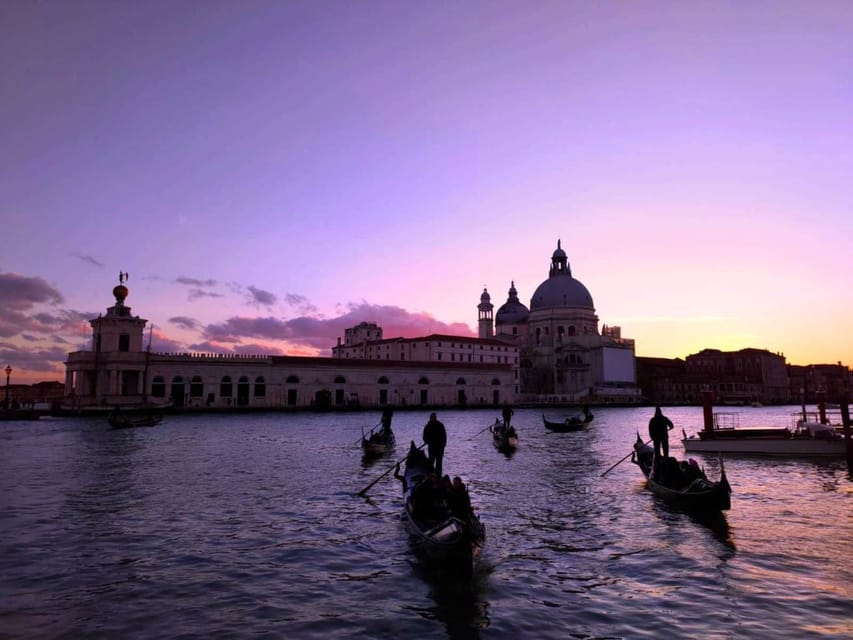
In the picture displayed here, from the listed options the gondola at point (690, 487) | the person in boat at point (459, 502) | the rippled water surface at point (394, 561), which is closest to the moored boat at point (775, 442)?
the rippled water surface at point (394, 561)

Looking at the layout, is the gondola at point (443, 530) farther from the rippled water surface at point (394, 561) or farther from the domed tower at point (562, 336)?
the domed tower at point (562, 336)

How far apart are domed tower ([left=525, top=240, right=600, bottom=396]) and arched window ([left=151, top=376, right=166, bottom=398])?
68.3m

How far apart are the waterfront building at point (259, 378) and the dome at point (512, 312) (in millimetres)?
30889

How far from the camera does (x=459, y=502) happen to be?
9859 mm

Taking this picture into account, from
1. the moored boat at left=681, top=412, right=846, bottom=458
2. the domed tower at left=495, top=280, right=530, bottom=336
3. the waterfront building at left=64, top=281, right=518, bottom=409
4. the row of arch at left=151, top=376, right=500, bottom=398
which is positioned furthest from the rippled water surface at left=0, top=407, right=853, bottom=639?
the domed tower at left=495, top=280, right=530, bottom=336

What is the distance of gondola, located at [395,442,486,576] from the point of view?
8.99m

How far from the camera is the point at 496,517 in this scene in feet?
42.9

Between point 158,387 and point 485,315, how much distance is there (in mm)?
74646

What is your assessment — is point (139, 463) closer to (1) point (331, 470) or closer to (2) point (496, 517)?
(1) point (331, 470)

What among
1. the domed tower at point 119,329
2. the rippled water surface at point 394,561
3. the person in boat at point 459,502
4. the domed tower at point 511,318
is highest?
the domed tower at point 511,318

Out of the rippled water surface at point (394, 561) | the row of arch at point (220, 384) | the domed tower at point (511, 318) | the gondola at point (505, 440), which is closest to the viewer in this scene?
the rippled water surface at point (394, 561)

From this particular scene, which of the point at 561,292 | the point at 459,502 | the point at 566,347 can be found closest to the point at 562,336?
the point at 566,347

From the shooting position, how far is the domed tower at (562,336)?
112812 millimetres

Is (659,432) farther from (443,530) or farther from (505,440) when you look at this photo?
(505,440)
